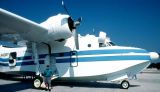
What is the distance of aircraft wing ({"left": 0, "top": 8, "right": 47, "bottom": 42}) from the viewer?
908 centimetres

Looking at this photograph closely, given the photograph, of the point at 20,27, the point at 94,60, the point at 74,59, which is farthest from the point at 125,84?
the point at 20,27

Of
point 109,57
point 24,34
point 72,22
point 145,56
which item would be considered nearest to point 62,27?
point 72,22

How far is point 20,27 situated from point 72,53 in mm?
3725

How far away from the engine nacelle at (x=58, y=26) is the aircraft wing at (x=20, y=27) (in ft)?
1.19

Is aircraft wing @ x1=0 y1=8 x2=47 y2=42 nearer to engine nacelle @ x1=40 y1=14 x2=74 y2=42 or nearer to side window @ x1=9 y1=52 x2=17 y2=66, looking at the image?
engine nacelle @ x1=40 y1=14 x2=74 y2=42

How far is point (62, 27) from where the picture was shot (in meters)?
10.8

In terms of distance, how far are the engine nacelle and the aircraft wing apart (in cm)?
36

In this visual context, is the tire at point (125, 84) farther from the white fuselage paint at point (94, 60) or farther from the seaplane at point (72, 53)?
the white fuselage paint at point (94, 60)

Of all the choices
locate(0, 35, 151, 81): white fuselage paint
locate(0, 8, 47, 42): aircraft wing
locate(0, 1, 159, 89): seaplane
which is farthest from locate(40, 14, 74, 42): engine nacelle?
locate(0, 35, 151, 81): white fuselage paint

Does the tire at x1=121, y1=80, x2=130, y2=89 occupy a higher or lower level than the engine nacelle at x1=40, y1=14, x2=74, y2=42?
lower

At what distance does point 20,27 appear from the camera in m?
10.2

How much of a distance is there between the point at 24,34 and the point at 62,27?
2172 millimetres

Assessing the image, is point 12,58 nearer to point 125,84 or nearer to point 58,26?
point 58,26

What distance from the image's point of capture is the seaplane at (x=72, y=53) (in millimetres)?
10836
